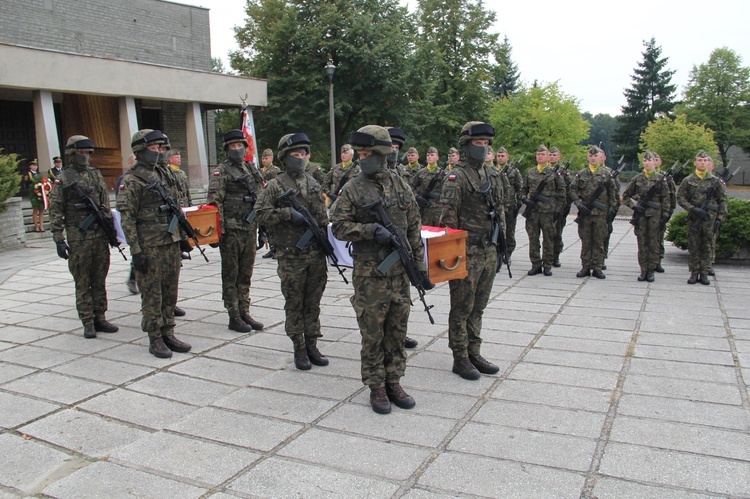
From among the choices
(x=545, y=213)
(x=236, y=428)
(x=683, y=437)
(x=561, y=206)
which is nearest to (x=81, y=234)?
(x=236, y=428)

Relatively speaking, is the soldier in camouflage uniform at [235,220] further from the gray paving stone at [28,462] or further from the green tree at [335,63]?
the green tree at [335,63]

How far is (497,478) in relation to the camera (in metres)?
3.51

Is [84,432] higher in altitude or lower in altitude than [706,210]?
lower

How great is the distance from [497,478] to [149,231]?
4014 millimetres

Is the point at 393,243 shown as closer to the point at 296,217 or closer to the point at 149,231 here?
the point at 296,217

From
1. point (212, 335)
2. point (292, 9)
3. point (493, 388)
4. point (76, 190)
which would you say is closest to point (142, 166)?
point (76, 190)

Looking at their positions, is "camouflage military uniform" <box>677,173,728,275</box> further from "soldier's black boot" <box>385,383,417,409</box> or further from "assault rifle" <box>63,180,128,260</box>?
"assault rifle" <box>63,180,128,260</box>

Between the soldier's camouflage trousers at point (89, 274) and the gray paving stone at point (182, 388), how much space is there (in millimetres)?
1786

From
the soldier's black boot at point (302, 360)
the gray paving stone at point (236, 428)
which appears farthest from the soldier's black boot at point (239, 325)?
the gray paving stone at point (236, 428)

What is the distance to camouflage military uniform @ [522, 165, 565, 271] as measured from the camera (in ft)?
33.8

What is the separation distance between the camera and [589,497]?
3.30 meters

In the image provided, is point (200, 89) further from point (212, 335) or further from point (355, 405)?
point (355, 405)

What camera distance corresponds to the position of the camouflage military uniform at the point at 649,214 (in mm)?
9734

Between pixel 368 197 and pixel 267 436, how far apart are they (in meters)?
1.80
